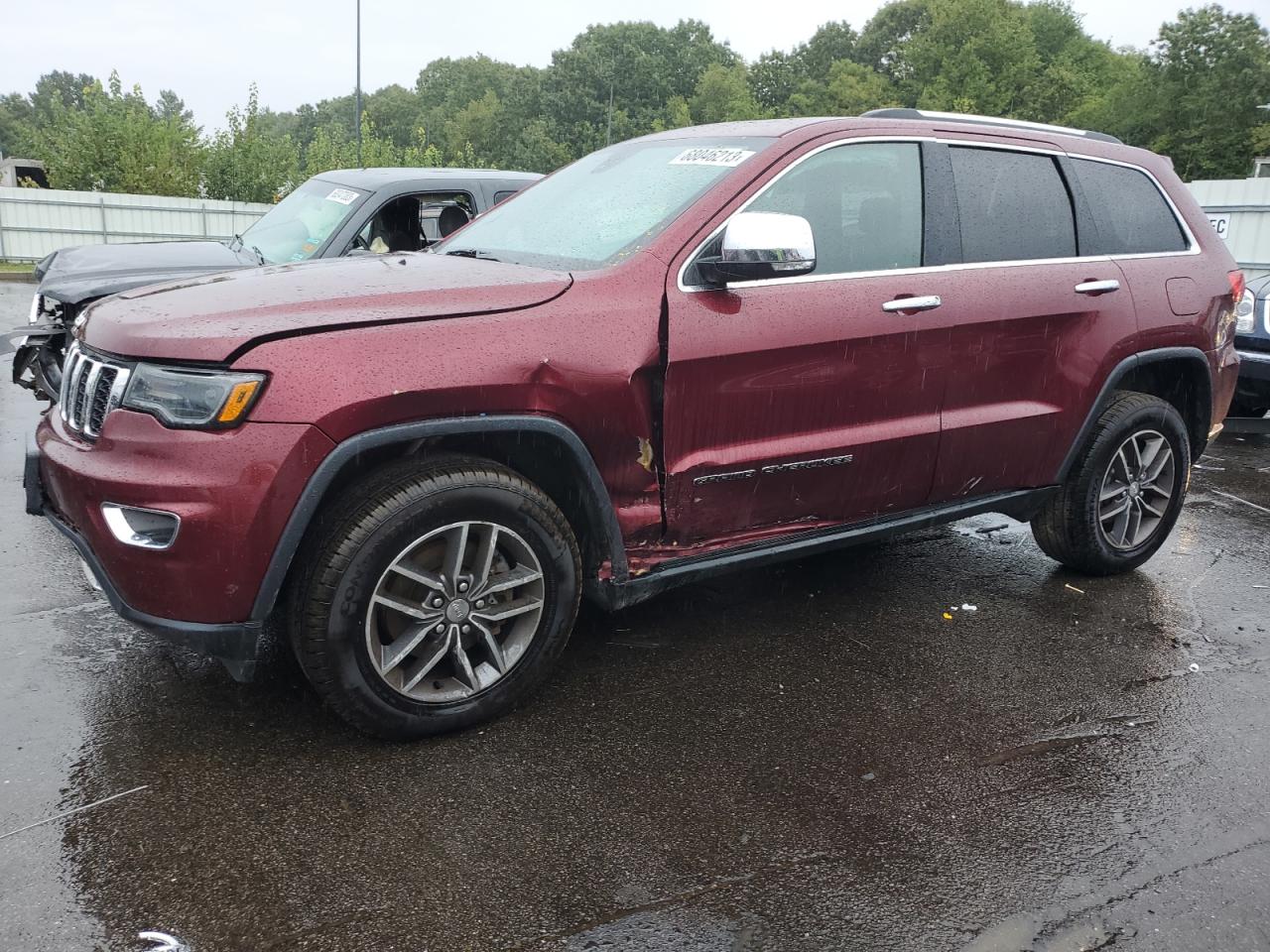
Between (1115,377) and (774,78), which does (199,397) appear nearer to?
(1115,377)

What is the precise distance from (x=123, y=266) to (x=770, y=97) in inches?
3659

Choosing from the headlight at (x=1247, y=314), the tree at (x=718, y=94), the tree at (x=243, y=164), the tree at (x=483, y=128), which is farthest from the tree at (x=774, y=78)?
the headlight at (x=1247, y=314)

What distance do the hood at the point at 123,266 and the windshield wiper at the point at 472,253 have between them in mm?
2276

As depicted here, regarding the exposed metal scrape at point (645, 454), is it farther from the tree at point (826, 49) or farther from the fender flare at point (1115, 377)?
the tree at point (826, 49)

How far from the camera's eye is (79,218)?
73.2 feet

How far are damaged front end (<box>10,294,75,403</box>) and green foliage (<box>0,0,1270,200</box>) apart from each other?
68.2ft

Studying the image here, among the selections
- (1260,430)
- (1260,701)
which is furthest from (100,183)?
(1260,701)

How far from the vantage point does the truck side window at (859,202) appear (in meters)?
3.64

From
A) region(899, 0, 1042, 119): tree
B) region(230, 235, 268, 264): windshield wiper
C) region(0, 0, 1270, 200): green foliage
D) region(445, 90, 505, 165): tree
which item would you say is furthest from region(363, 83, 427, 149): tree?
region(230, 235, 268, 264): windshield wiper

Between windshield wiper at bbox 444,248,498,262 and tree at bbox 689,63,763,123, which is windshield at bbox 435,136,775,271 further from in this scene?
tree at bbox 689,63,763,123

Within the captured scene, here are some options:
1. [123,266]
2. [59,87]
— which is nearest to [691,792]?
[123,266]

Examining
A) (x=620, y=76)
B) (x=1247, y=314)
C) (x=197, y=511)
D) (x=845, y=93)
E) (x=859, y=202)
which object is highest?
(x=620, y=76)

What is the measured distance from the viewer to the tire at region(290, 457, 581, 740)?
290cm

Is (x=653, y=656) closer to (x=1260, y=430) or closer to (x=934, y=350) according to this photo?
(x=934, y=350)
